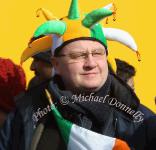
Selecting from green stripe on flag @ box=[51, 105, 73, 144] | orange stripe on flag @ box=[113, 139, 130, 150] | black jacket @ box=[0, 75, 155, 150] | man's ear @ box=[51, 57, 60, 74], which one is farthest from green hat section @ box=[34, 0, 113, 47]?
orange stripe on flag @ box=[113, 139, 130, 150]

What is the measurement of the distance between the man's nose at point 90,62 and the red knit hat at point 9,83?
58 centimetres

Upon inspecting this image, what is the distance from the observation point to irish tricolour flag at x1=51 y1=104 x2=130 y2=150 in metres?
2.19

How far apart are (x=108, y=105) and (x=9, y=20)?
250 centimetres

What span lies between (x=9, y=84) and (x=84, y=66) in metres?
0.61

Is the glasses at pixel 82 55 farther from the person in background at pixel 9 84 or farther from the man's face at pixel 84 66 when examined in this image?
the person in background at pixel 9 84

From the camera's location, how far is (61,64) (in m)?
2.31

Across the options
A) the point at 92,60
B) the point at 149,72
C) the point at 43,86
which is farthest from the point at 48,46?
the point at 149,72

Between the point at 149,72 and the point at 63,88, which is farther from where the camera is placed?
the point at 149,72

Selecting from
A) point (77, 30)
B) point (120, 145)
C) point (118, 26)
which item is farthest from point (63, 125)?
point (118, 26)

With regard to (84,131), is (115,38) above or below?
above

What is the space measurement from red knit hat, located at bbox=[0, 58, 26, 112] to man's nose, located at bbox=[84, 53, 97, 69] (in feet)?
1.92

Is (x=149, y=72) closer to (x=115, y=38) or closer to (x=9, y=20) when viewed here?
(x=9, y=20)

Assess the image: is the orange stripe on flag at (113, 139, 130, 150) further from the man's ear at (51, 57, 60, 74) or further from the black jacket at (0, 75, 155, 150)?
the man's ear at (51, 57, 60, 74)

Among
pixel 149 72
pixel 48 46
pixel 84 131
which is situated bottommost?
pixel 149 72
